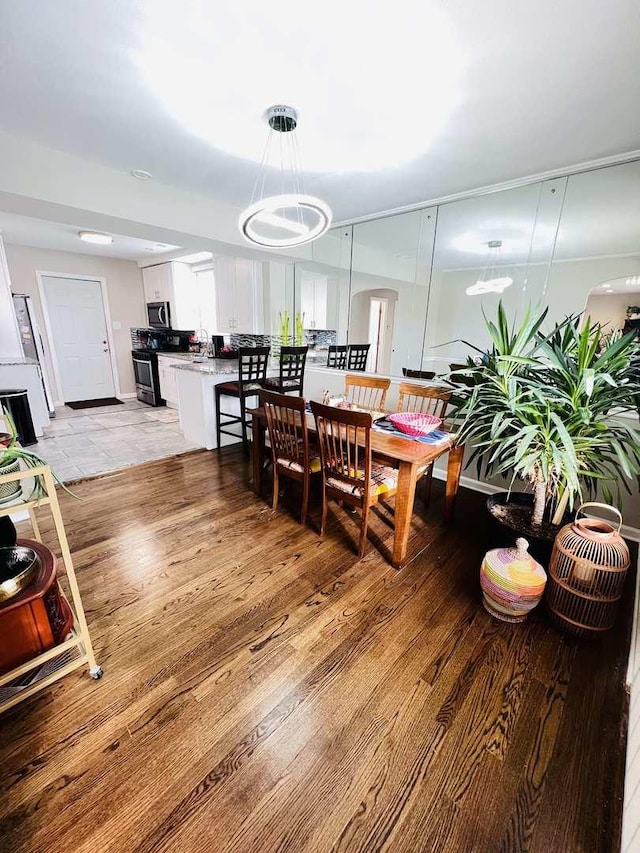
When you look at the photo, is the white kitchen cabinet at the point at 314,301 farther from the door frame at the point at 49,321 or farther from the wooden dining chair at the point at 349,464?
the door frame at the point at 49,321

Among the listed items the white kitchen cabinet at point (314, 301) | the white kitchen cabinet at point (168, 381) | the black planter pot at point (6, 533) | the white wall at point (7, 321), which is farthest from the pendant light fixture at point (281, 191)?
the white kitchen cabinet at point (168, 381)

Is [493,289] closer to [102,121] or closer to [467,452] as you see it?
[467,452]

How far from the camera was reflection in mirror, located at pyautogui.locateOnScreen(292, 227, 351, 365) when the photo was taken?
4254 millimetres

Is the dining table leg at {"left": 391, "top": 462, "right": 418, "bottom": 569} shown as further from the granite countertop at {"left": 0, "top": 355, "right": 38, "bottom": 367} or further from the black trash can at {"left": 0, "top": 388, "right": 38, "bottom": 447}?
the granite countertop at {"left": 0, "top": 355, "right": 38, "bottom": 367}

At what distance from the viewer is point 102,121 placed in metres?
2.14

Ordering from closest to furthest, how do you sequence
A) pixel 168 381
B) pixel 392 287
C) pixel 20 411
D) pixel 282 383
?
pixel 20 411 < pixel 282 383 < pixel 392 287 < pixel 168 381

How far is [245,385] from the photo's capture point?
3.71m

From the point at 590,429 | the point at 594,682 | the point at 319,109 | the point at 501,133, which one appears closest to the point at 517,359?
the point at 590,429

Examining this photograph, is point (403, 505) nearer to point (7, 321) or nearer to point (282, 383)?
point (282, 383)

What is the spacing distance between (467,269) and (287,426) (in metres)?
2.55

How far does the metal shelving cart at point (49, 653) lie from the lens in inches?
44.1

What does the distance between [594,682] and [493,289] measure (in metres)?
2.98

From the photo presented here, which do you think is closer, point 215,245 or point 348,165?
point 348,165

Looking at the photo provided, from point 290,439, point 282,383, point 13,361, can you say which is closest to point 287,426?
point 290,439
